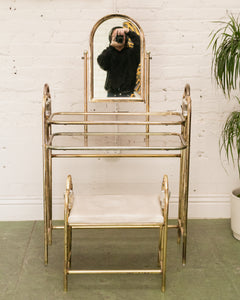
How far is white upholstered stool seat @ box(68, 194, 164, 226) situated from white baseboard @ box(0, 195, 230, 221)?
0.80 m

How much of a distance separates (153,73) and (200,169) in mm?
748

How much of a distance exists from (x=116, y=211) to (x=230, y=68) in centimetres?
106

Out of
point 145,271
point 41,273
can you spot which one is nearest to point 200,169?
point 145,271

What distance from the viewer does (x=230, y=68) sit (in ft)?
8.54

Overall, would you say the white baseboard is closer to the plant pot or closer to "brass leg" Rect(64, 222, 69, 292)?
the plant pot

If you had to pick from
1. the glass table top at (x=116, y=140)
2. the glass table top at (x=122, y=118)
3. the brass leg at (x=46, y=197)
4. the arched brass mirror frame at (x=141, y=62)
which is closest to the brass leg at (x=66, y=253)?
the brass leg at (x=46, y=197)

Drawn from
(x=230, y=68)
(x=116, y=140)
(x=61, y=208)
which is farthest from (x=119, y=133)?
(x=61, y=208)

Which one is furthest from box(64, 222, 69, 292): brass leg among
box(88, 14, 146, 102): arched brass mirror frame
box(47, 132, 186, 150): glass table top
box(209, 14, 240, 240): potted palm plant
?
box(209, 14, 240, 240): potted palm plant

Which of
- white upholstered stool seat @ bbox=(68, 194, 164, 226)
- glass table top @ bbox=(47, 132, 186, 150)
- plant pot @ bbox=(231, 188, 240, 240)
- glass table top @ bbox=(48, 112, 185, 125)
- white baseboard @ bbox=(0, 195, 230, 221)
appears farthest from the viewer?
white baseboard @ bbox=(0, 195, 230, 221)

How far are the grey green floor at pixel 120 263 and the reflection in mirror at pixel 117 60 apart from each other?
3.04 ft

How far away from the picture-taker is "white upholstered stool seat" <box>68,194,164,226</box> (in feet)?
A: 7.37

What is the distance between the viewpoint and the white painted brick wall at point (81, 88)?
2891 millimetres

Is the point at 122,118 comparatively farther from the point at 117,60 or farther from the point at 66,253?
the point at 66,253

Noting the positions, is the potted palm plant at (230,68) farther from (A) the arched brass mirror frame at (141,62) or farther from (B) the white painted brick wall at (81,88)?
(A) the arched brass mirror frame at (141,62)
